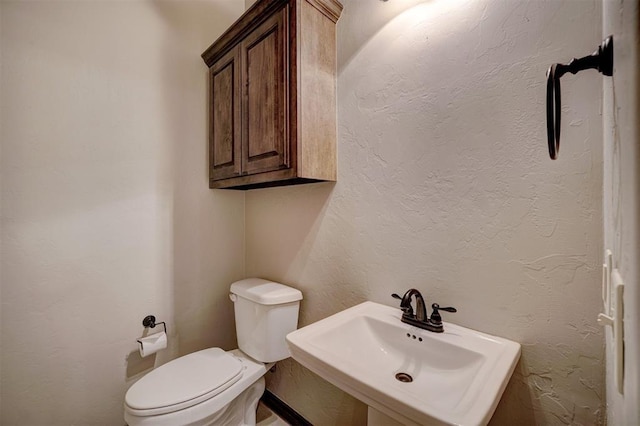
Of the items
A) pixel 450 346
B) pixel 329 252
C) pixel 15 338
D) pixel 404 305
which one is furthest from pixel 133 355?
pixel 450 346

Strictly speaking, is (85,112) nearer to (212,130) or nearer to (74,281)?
(212,130)

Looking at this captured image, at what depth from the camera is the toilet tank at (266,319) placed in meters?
1.34

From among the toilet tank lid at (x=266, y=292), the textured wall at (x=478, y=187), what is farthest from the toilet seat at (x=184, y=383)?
the textured wall at (x=478, y=187)

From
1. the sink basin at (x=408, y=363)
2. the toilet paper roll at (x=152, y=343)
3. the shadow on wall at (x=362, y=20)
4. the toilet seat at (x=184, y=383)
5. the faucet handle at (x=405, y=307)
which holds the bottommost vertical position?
the toilet seat at (x=184, y=383)

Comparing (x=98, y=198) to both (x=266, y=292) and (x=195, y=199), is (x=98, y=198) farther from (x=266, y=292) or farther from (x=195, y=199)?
(x=266, y=292)

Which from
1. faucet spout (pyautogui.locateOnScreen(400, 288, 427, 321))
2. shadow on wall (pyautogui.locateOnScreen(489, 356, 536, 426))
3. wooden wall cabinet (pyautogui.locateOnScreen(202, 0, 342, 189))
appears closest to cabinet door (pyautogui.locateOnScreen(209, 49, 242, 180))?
wooden wall cabinet (pyautogui.locateOnScreen(202, 0, 342, 189))

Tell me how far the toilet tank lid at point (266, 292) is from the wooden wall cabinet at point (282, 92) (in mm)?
572

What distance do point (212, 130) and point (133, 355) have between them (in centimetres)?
132

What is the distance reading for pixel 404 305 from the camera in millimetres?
933

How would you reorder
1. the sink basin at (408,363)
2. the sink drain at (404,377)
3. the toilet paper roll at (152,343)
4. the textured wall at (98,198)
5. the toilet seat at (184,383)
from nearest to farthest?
the sink basin at (408,363) → the sink drain at (404,377) → the toilet seat at (184,383) → the textured wall at (98,198) → the toilet paper roll at (152,343)

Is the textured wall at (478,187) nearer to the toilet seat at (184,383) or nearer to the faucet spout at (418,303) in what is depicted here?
the faucet spout at (418,303)

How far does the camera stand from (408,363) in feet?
2.98

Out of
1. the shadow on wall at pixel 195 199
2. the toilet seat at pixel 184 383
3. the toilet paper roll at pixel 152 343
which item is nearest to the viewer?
the toilet seat at pixel 184 383

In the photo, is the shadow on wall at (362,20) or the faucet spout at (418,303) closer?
the faucet spout at (418,303)
